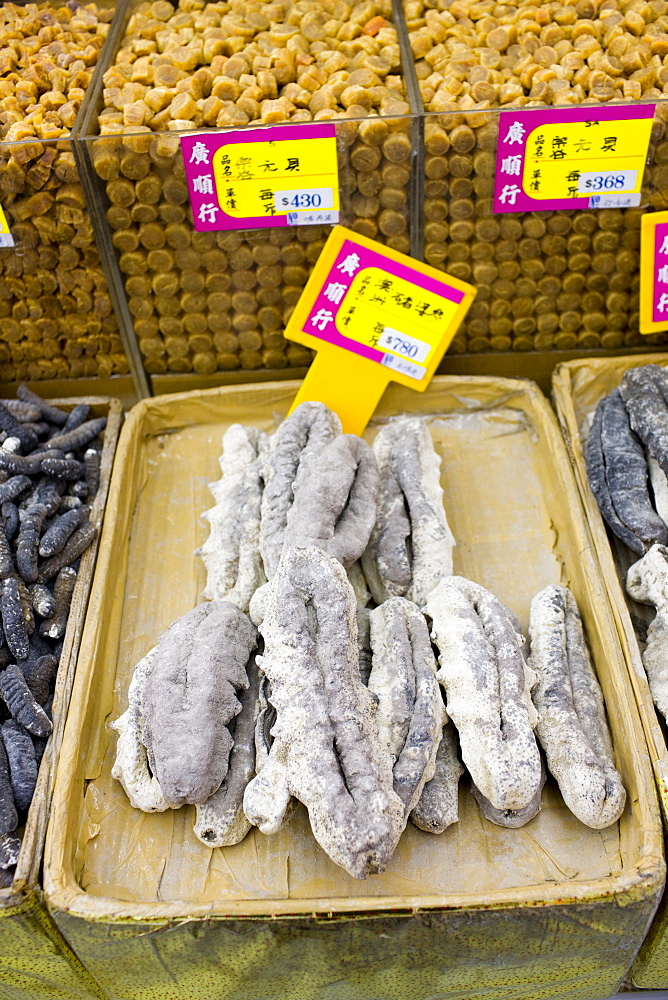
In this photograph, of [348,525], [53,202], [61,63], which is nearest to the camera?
[348,525]

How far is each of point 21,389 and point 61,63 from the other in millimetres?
828

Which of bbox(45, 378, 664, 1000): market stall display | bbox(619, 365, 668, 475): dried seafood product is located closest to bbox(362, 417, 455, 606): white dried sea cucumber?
bbox(45, 378, 664, 1000): market stall display

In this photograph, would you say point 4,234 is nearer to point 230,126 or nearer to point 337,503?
point 230,126

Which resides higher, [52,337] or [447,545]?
[52,337]

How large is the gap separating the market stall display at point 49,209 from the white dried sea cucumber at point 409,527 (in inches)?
33.0

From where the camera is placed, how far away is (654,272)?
6.45 feet

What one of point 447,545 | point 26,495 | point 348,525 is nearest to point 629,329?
point 447,545

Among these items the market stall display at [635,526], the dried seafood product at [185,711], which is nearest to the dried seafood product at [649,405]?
the market stall display at [635,526]

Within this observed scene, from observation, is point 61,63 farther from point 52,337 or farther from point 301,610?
point 301,610

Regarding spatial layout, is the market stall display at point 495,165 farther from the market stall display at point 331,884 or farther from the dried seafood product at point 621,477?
the market stall display at point 331,884

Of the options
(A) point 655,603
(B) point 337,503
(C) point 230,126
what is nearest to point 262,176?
(C) point 230,126

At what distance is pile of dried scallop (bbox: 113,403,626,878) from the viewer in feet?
4.37

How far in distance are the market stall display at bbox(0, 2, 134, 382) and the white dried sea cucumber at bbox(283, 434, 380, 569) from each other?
765mm

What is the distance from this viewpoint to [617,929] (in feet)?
4.34
